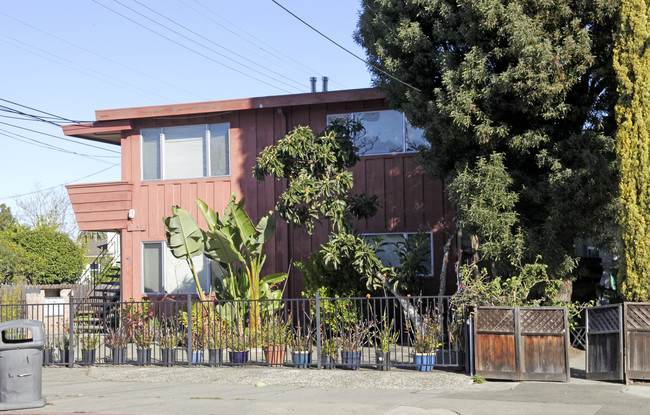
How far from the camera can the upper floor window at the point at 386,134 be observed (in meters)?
17.2

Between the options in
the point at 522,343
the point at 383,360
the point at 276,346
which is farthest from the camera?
the point at 276,346

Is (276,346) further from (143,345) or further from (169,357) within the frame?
(143,345)

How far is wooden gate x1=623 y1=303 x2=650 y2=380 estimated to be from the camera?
10.4m

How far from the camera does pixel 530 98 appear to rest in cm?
1179

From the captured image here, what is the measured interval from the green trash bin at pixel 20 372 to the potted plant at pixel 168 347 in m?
3.40

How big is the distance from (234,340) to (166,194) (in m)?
6.63

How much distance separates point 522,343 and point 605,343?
123 cm

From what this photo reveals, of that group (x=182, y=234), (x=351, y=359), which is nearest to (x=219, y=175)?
(x=182, y=234)

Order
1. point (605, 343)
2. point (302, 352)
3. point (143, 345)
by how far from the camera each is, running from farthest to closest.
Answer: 1. point (143, 345)
2. point (302, 352)
3. point (605, 343)

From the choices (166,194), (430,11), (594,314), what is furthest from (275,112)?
(594,314)

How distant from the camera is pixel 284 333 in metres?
13.2

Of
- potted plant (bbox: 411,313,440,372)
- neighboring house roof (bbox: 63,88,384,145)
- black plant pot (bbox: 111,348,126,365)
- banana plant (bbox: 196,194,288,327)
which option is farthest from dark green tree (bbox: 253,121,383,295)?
black plant pot (bbox: 111,348,126,365)

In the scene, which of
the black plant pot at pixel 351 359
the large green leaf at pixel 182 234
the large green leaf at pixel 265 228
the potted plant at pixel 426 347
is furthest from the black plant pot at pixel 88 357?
the potted plant at pixel 426 347

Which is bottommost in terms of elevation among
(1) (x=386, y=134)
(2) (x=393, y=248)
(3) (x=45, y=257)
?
(3) (x=45, y=257)
